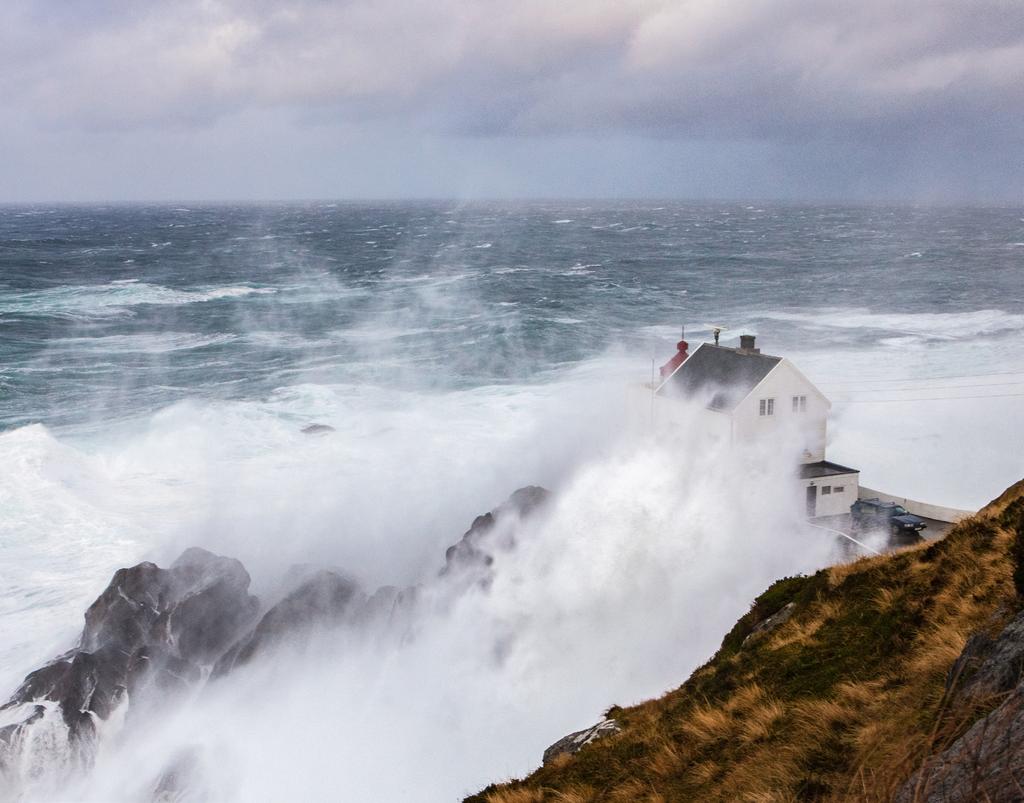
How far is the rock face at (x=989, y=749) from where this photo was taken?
524 centimetres

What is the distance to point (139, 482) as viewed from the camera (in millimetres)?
40625

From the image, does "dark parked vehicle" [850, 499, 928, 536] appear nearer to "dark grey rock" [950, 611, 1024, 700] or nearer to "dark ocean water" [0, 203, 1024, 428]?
"dark grey rock" [950, 611, 1024, 700]

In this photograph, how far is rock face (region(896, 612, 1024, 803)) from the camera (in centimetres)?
524

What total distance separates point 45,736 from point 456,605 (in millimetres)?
10956

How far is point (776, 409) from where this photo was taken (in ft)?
103

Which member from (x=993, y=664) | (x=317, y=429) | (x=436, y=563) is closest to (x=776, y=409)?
(x=436, y=563)

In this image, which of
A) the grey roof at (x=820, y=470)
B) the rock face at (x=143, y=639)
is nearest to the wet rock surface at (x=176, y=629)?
the rock face at (x=143, y=639)

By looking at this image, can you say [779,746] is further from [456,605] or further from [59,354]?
[59,354]

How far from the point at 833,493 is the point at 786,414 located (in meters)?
2.92

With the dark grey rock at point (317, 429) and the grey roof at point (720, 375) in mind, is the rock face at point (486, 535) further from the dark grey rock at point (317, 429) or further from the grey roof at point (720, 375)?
the dark grey rock at point (317, 429)

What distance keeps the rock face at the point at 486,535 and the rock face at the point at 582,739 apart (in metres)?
16.3

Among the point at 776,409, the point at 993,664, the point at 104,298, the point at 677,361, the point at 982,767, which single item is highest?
the point at 982,767

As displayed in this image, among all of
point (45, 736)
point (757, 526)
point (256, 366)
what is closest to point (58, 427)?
point (256, 366)

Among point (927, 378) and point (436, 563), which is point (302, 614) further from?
point (927, 378)
